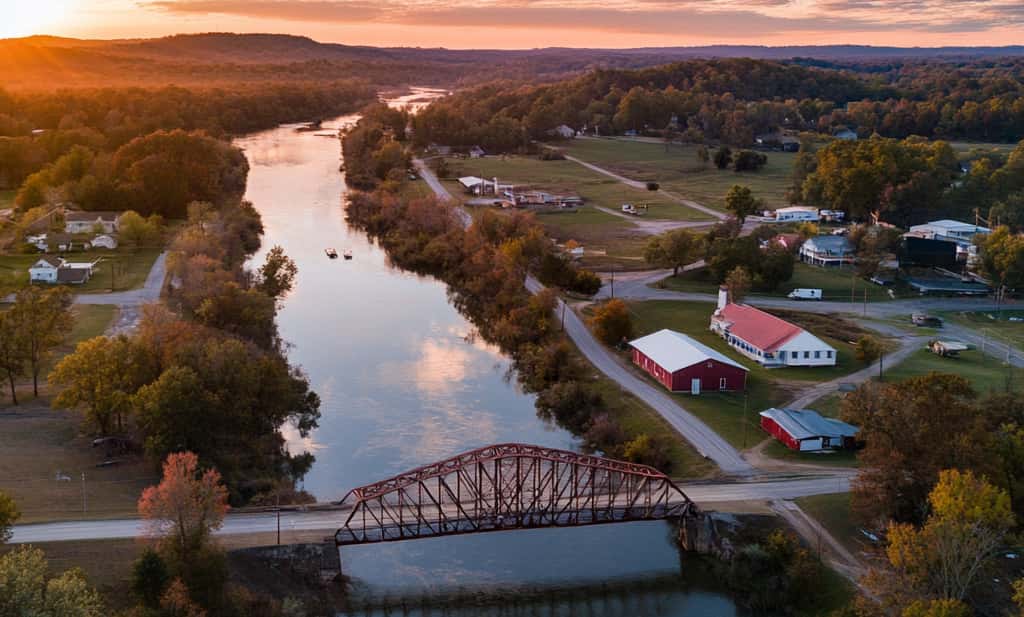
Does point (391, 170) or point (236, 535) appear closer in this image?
point (236, 535)

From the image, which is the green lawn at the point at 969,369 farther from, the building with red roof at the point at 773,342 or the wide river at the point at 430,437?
the wide river at the point at 430,437

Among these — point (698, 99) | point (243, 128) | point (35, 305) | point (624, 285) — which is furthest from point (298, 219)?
point (698, 99)

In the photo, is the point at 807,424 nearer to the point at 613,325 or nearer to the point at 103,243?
the point at 613,325

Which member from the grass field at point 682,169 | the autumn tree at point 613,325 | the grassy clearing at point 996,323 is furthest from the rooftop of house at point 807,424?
the grass field at point 682,169

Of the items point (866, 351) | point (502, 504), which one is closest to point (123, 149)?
point (866, 351)

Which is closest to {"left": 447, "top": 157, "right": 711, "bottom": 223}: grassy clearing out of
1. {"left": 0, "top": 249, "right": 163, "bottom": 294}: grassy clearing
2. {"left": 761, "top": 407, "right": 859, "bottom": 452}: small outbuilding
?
{"left": 0, "top": 249, "right": 163, "bottom": 294}: grassy clearing

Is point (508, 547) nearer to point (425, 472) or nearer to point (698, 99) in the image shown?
point (425, 472)

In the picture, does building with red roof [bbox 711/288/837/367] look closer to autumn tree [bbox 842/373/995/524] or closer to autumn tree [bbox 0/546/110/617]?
autumn tree [bbox 842/373/995/524]
